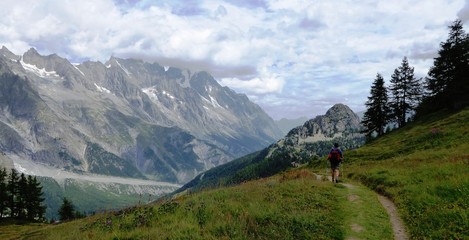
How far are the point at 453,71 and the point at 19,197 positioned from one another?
113 meters

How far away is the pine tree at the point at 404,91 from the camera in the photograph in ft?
283

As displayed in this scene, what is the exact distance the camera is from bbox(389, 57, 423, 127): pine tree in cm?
8612

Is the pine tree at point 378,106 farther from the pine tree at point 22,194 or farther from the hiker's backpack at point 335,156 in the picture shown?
the pine tree at point 22,194

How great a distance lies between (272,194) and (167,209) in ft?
20.1

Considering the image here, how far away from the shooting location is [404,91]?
86500mm

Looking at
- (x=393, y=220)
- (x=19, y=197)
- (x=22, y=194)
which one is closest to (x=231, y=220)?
(x=393, y=220)

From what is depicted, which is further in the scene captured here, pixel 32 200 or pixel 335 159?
pixel 32 200

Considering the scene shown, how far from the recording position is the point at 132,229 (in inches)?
591

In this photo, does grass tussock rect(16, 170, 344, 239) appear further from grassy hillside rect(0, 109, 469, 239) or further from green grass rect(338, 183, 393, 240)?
green grass rect(338, 183, 393, 240)

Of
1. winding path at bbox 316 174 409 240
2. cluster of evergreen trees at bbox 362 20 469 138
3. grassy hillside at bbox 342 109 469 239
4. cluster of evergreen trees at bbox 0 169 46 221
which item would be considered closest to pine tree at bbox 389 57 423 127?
cluster of evergreen trees at bbox 362 20 469 138

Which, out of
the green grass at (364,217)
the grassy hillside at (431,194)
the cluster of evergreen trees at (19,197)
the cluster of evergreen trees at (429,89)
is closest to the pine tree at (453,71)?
the cluster of evergreen trees at (429,89)

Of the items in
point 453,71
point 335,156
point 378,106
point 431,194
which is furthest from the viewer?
point 378,106

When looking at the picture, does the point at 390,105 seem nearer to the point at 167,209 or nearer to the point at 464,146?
the point at 464,146

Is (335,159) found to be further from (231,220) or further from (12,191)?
(12,191)
